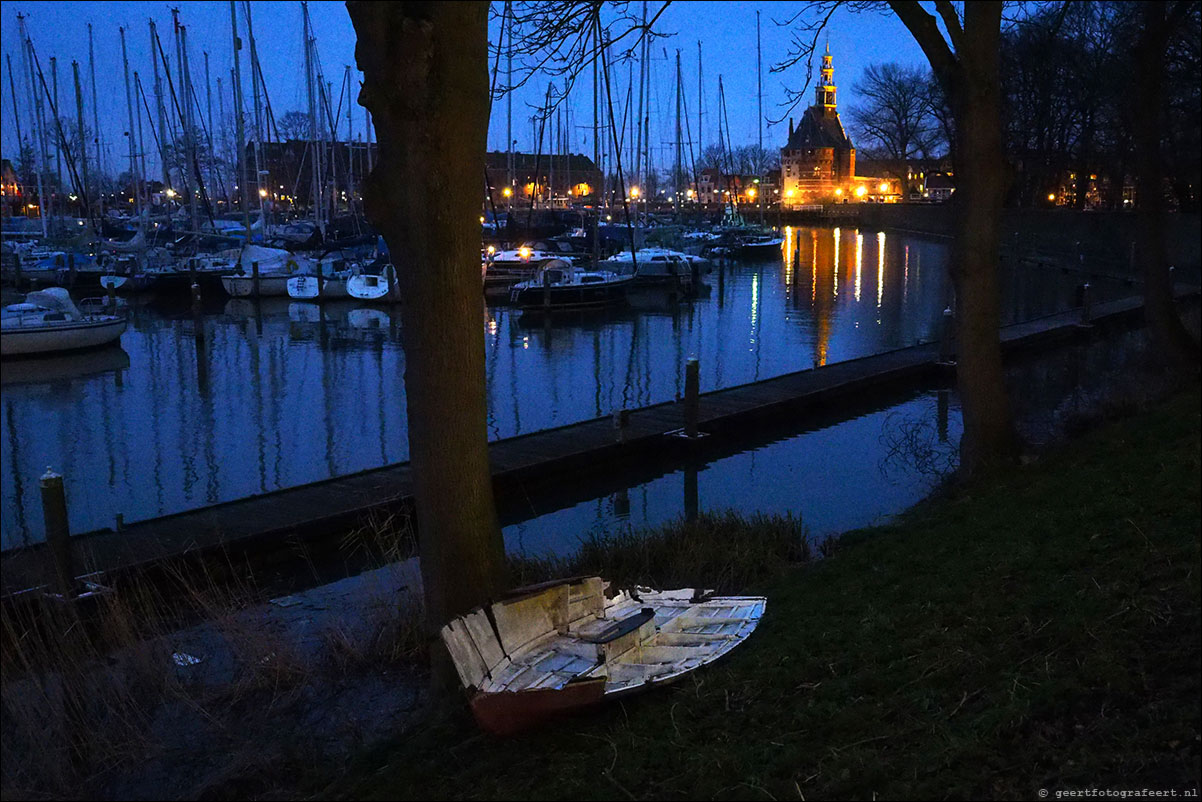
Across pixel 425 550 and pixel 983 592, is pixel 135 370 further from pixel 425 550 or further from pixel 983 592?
pixel 983 592

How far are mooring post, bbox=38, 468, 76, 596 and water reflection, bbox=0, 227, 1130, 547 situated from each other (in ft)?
7.79

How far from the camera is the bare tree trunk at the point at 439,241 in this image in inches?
228

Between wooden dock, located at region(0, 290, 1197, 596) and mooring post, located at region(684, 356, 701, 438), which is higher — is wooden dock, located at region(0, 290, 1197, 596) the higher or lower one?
the lower one

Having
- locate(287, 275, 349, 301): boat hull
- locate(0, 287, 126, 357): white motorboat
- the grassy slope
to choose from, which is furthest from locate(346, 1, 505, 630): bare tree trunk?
locate(287, 275, 349, 301): boat hull

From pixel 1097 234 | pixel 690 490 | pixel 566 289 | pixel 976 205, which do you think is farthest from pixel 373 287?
pixel 976 205

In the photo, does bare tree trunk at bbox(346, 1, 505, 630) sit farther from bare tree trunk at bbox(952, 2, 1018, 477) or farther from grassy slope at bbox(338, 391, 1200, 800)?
bare tree trunk at bbox(952, 2, 1018, 477)

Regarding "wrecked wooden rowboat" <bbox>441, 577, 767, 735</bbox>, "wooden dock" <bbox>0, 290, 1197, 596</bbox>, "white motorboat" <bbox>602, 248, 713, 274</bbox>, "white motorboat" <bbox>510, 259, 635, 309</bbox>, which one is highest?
"white motorboat" <bbox>602, 248, 713, 274</bbox>

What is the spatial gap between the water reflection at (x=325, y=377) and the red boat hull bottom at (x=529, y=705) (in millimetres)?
2317

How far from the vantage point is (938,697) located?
491cm

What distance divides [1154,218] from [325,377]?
1879 cm

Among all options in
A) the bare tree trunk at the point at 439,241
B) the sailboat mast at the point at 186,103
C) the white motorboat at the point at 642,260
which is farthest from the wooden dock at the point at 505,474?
the sailboat mast at the point at 186,103

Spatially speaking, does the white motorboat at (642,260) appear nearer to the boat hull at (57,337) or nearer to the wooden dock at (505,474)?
the boat hull at (57,337)

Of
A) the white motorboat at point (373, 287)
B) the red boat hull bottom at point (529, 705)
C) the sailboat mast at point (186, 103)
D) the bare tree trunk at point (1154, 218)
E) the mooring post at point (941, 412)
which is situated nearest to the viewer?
the red boat hull bottom at point (529, 705)

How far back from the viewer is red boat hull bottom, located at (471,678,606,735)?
5.51 m
